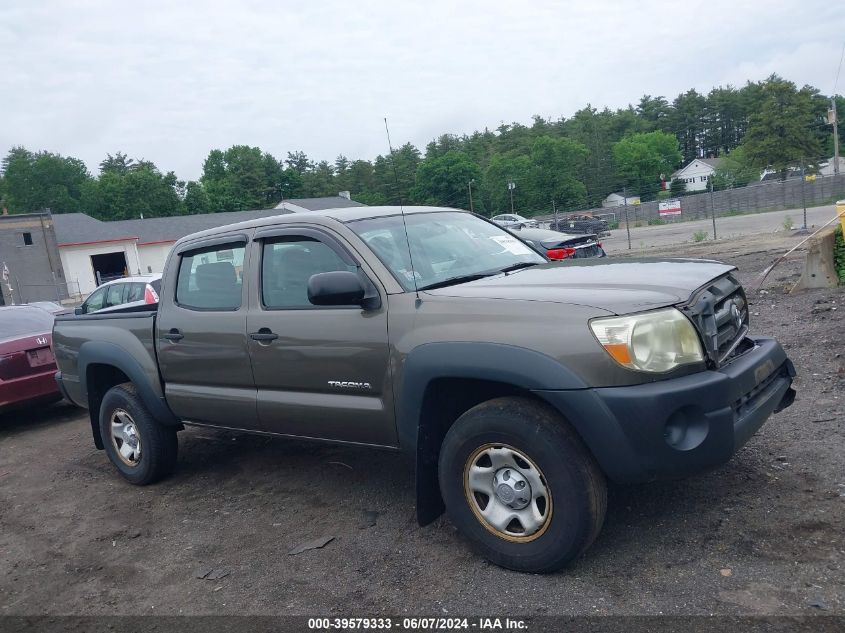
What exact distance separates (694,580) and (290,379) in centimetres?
246

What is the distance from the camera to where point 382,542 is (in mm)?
4117

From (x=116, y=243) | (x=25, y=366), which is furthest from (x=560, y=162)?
(x=116, y=243)

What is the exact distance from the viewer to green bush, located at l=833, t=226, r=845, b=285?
9.33m

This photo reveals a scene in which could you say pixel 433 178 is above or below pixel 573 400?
above

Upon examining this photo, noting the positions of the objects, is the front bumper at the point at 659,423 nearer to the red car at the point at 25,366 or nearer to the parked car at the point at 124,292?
the red car at the point at 25,366

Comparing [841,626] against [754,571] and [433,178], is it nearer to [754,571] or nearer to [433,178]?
[754,571]

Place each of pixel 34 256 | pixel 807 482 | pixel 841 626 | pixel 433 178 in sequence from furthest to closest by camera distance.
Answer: pixel 34 256, pixel 433 178, pixel 807 482, pixel 841 626

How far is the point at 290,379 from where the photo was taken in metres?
4.34

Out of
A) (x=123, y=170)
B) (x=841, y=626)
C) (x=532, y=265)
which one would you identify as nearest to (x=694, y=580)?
(x=841, y=626)

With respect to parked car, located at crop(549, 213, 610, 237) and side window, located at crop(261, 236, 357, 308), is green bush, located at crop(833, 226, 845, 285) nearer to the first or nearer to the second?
side window, located at crop(261, 236, 357, 308)

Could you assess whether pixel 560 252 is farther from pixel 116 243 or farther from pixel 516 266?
pixel 116 243

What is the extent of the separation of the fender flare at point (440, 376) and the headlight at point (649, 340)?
22 centimetres

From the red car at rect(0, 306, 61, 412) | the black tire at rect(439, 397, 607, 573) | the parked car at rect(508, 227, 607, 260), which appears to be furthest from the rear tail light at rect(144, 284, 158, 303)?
the black tire at rect(439, 397, 607, 573)

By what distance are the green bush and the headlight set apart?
7.40m
